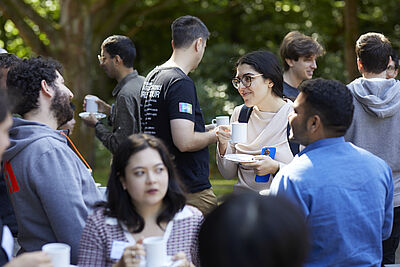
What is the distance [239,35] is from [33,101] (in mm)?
13544

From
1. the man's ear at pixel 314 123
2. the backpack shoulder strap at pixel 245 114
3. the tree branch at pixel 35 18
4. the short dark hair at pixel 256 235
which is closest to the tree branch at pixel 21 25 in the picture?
the tree branch at pixel 35 18

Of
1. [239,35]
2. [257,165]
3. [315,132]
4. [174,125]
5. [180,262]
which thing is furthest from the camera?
[239,35]

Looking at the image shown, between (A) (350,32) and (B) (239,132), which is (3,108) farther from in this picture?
(A) (350,32)

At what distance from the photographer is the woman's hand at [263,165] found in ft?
11.5

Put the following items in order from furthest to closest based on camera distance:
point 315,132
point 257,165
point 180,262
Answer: point 257,165 → point 315,132 → point 180,262

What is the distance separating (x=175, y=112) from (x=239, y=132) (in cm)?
50

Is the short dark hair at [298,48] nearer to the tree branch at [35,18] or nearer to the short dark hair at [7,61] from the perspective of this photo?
the short dark hair at [7,61]

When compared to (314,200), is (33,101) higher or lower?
higher

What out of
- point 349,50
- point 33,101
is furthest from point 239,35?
point 33,101

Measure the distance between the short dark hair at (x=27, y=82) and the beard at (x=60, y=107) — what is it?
0.08 meters

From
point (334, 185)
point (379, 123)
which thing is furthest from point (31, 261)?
point (379, 123)

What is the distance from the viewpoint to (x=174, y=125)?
3.89 m

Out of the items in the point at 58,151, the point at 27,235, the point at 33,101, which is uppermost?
the point at 33,101

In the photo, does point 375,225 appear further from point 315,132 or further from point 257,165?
point 257,165
